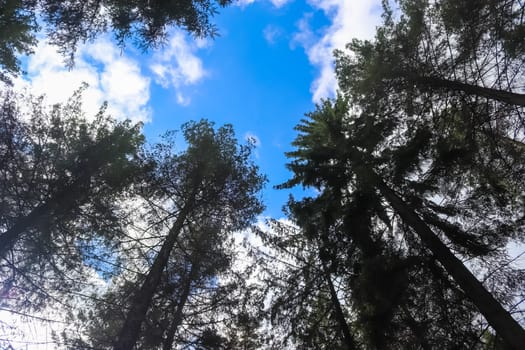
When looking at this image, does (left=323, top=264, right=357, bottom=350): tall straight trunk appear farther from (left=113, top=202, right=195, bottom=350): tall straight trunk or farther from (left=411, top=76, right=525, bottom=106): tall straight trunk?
(left=411, top=76, right=525, bottom=106): tall straight trunk

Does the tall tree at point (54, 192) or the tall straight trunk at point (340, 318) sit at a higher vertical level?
the tall tree at point (54, 192)

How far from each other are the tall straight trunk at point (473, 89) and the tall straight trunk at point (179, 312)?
25.6 ft

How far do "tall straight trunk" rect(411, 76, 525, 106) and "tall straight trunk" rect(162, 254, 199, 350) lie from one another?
7814 mm

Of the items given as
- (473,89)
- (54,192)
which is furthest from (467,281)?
(54,192)

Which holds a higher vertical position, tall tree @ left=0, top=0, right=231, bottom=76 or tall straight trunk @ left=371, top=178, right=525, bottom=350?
tall tree @ left=0, top=0, right=231, bottom=76

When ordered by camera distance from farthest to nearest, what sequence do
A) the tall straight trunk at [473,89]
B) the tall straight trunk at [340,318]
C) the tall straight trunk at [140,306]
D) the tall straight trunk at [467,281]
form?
the tall straight trunk at [340,318] → the tall straight trunk at [140,306] → the tall straight trunk at [473,89] → the tall straight trunk at [467,281]

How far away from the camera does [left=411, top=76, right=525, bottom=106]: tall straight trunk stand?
5.25m

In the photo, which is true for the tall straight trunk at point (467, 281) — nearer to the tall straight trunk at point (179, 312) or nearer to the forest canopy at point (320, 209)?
the forest canopy at point (320, 209)

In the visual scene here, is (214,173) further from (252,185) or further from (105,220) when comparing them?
(105,220)

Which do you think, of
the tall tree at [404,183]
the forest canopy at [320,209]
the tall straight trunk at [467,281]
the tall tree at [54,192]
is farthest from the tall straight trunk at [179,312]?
the tall straight trunk at [467,281]

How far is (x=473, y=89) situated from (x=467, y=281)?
3768 millimetres

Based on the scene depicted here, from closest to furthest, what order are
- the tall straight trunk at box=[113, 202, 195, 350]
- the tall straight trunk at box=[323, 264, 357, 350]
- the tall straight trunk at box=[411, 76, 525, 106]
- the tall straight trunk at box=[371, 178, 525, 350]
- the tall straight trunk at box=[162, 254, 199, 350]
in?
1. the tall straight trunk at box=[371, 178, 525, 350]
2. the tall straight trunk at box=[411, 76, 525, 106]
3. the tall straight trunk at box=[113, 202, 195, 350]
4. the tall straight trunk at box=[323, 264, 357, 350]
5. the tall straight trunk at box=[162, 254, 199, 350]

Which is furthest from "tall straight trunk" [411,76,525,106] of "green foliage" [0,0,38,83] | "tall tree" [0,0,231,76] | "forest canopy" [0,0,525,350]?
"green foliage" [0,0,38,83]

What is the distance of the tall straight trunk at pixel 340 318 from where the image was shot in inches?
276
